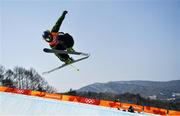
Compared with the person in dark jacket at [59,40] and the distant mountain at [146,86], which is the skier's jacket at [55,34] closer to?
the person in dark jacket at [59,40]

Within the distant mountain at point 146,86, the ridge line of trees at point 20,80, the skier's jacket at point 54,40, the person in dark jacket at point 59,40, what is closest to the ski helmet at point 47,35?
the person in dark jacket at point 59,40

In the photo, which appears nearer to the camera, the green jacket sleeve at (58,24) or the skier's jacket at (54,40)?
the skier's jacket at (54,40)

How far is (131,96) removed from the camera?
114 ft

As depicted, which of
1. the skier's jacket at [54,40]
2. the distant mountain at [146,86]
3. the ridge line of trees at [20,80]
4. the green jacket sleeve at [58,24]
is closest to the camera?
the skier's jacket at [54,40]

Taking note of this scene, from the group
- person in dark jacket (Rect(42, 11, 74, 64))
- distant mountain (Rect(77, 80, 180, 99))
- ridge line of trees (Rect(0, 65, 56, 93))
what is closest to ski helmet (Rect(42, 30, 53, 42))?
person in dark jacket (Rect(42, 11, 74, 64))

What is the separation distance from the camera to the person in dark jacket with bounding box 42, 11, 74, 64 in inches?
612

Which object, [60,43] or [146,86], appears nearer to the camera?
[60,43]

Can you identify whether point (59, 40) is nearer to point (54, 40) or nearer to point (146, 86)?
point (54, 40)

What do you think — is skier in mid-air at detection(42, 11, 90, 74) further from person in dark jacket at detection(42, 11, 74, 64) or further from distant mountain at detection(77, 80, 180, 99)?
distant mountain at detection(77, 80, 180, 99)

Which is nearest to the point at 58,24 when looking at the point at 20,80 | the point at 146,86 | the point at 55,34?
the point at 55,34

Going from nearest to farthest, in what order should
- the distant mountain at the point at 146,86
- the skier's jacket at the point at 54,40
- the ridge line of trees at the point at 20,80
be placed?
the skier's jacket at the point at 54,40 → the distant mountain at the point at 146,86 → the ridge line of trees at the point at 20,80

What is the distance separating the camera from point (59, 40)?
51.1ft

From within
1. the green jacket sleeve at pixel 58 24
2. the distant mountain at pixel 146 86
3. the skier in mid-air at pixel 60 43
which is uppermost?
the green jacket sleeve at pixel 58 24

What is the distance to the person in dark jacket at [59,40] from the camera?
1555 cm
